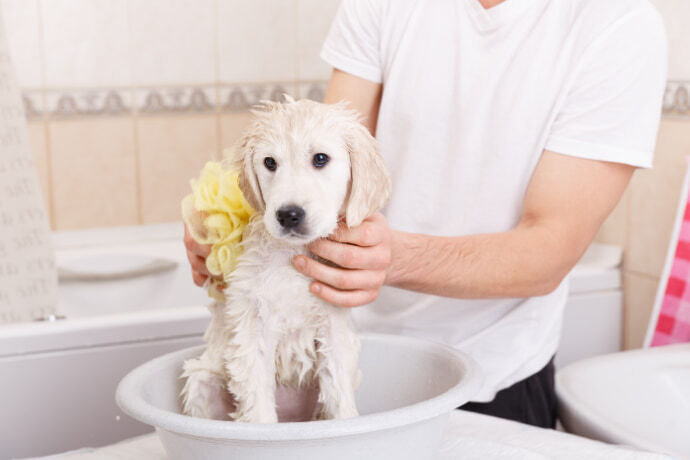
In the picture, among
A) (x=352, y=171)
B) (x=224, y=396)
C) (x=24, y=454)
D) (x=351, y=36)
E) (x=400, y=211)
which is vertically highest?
(x=351, y=36)

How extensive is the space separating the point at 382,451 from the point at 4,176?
95cm

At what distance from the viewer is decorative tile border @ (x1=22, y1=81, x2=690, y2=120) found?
238 centimetres

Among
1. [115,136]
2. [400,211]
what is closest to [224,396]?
[400,211]

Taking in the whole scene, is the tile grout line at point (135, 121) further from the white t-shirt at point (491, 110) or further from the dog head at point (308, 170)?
the dog head at point (308, 170)

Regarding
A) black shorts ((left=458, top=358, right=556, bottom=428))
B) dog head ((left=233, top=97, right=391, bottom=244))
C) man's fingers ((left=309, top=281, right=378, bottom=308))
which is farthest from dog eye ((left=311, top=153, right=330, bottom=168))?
black shorts ((left=458, top=358, right=556, bottom=428))

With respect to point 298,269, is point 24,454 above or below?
below

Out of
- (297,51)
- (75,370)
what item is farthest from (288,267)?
(297,51)

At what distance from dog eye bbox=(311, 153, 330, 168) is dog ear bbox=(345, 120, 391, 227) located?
0.10 feet

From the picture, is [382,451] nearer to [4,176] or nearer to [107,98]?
[4,176]

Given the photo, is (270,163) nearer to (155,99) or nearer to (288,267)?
(288,267)

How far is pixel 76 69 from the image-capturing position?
2.38 m

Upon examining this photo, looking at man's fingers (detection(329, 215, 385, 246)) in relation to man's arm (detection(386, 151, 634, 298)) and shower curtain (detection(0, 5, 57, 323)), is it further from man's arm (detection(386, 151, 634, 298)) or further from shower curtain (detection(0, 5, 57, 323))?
shower curtain (detection(0, 5, 57, 323))

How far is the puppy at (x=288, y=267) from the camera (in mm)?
809

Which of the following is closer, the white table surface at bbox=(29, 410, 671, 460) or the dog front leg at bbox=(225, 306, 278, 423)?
the dog front leg at bbox=(225, 306, 278, 423)
